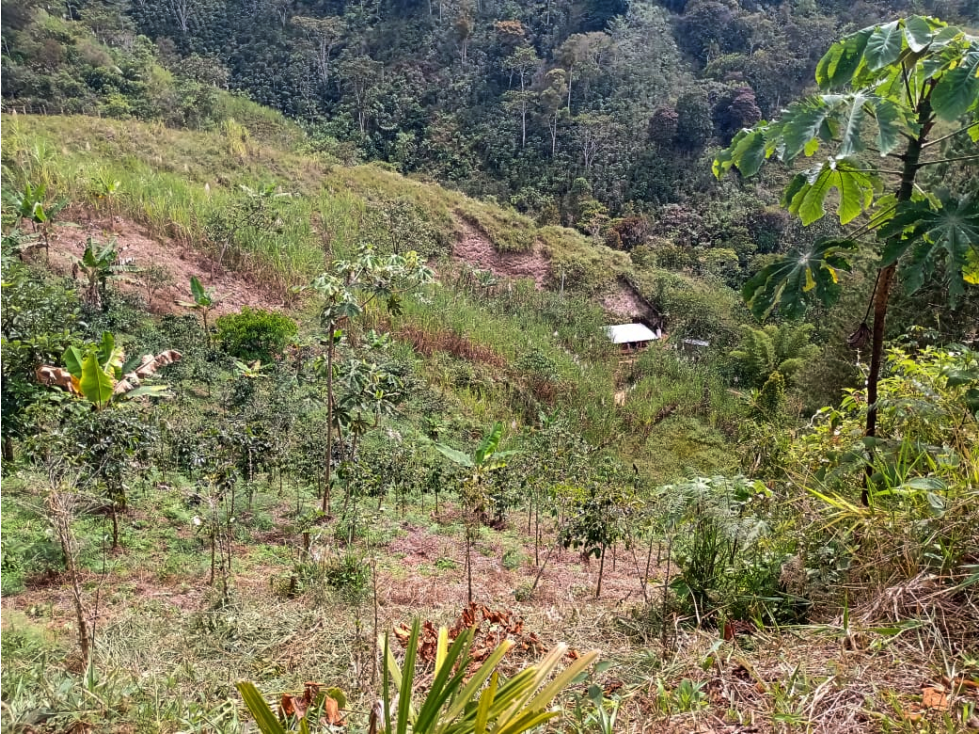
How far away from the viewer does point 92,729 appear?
1.57m

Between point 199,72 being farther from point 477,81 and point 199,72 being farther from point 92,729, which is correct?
point 92,729

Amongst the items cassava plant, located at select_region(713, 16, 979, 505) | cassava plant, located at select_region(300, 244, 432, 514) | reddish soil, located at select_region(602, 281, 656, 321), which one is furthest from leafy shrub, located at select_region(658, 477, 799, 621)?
reddish soil, located at select_region(602, 281, 656, 321)

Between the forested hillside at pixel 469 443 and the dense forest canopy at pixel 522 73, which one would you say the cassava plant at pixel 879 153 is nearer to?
the forested hillside at pixel 469 443

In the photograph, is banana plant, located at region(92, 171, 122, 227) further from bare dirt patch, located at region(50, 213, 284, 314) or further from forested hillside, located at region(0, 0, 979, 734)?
bare dirt patch, located at region(50, 213, 284, 314)

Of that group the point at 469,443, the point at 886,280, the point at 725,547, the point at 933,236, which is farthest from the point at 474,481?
the point at 469,443

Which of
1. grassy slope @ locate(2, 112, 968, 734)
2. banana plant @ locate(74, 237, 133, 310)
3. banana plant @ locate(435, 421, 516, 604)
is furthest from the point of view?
banana plant @ locate(74, 237, 133, 310)

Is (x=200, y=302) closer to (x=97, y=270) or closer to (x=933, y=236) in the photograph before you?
(x=97, y=270)

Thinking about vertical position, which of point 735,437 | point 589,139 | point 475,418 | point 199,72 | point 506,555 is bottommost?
point 735,437

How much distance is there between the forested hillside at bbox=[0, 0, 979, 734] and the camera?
5.51ft

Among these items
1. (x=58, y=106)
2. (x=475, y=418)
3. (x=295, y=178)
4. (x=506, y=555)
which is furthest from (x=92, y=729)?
(x=58, y=106)

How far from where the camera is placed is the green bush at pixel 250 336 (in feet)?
23.9

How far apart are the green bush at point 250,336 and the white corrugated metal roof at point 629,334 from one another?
7.09 meters

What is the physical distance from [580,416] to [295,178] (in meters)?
9.39

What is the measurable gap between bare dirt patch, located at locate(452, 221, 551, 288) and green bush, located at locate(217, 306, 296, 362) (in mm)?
7584
